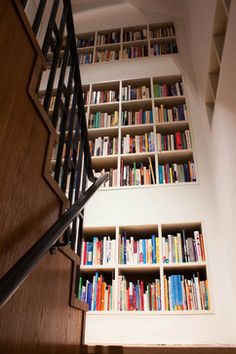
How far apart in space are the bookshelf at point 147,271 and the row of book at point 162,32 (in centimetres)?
273

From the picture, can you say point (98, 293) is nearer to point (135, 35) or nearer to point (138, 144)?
point (138, 144)

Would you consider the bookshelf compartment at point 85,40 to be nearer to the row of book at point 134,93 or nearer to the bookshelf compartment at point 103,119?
the row of book at point 134,93

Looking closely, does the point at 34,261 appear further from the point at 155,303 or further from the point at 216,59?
the point at 216,59

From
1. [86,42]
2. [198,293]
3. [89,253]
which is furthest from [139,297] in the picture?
[86,42]

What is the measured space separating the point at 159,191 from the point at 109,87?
1667 millimetres

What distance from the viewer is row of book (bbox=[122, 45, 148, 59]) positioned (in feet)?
13.0

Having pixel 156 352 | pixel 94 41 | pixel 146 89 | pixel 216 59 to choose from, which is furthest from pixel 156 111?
pixel 156 352

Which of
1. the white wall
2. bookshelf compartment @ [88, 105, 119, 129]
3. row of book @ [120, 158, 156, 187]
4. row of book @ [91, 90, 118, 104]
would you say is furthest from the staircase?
row of book @ [91, 90, 118, 104]

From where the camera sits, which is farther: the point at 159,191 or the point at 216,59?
the point at 159,191

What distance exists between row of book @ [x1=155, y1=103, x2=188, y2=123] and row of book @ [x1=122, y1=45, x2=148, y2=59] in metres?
0.96

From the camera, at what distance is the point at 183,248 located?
2.51 meters

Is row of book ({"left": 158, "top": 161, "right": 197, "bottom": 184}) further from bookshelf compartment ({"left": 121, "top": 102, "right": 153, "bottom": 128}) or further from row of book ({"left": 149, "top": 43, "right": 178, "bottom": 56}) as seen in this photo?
row of book ({"left": 149, "top": 43, "right": 178, "bottom": 56})

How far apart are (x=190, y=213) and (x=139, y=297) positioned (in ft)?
2.66

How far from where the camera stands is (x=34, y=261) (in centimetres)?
80
